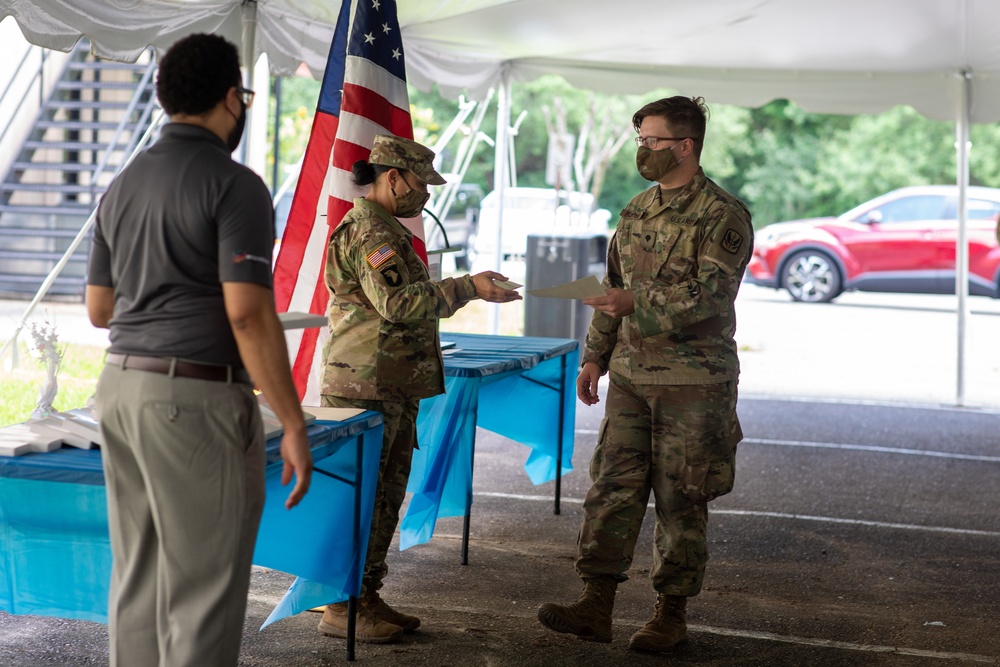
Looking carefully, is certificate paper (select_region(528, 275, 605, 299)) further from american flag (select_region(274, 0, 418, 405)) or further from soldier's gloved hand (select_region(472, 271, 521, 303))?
american flag (select_region(274, 0, 418, 405))

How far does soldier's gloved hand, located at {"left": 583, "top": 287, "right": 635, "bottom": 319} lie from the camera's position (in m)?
3.35

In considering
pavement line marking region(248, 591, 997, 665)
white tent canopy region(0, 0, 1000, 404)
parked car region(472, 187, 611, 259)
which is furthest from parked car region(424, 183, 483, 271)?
pavement line marking region(248, 591, 997, 665)

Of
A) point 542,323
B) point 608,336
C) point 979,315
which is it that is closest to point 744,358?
point 542,323

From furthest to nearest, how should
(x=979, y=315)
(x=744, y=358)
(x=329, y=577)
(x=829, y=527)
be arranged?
(x=979, y=315) < (x=744, y=358) < (x=829, y=527) < (x=329, y=577)

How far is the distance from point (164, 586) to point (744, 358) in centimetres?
1023

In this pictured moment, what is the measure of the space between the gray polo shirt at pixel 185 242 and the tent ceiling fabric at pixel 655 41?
275cm

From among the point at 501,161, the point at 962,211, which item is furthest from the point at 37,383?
the point at 962,211

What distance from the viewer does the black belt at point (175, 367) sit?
211 centimetres

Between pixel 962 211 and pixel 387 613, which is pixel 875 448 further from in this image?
pixel 387 613

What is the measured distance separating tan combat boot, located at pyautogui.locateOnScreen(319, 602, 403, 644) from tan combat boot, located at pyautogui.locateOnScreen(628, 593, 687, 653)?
0.79m

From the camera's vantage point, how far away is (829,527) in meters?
5.23

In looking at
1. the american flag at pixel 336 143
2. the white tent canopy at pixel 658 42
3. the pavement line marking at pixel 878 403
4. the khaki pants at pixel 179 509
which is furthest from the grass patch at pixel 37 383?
the pavement line marking at pixel 878 403

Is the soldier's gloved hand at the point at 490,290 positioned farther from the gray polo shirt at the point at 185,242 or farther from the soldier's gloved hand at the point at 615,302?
the gray polo shirt at the point at 185,242

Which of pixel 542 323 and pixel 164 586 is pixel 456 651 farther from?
pixel 542 323
